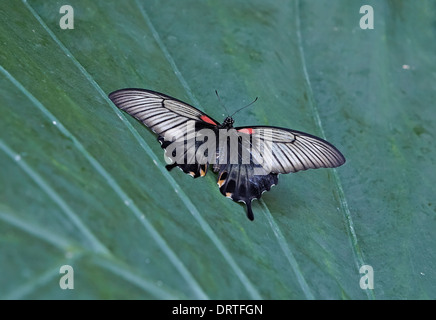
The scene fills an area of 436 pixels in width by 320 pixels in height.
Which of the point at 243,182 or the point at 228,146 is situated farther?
the point at 228,146

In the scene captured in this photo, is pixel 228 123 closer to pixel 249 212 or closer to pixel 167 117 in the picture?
pixel 167 117

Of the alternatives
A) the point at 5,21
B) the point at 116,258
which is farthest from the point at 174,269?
the point at 5,21

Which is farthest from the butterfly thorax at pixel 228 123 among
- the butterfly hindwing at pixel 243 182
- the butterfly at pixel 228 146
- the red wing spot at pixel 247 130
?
the butterfly hindwing at pixel 243 182

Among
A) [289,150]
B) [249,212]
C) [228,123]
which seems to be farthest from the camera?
[228,123]

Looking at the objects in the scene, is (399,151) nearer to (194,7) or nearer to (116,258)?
(194,7)

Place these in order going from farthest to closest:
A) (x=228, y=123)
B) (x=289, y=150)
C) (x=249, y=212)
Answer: (x=228, y=123), (x=289, y=150), (x=249, y=212)

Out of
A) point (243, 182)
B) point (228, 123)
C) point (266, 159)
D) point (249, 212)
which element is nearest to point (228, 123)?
point (228, 123)

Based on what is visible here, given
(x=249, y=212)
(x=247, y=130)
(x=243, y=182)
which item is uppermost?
(x=247, y=130)
